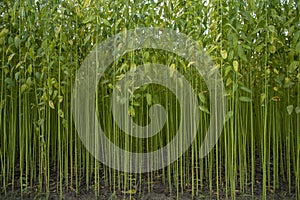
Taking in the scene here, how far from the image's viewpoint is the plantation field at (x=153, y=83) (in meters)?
1.34

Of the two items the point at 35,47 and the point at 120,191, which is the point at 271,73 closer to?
the point at 120,191

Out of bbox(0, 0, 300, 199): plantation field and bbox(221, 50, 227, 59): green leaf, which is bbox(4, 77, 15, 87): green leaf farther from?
bbox(221, 50, 227, 59): green leaf

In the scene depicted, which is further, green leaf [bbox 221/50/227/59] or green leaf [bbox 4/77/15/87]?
green leaf [bbox 4/77/15/87]

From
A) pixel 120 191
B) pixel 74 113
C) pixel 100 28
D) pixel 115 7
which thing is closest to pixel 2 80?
pixel 74 113

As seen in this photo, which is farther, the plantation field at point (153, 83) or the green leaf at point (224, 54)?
the plantation field at point (153, 83)

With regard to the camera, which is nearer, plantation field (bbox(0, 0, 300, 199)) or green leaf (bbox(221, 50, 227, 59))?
green leaf (bbox(221, 50, 227, 59))

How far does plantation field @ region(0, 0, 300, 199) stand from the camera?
134cm

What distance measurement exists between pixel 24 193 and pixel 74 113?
45 centimetres

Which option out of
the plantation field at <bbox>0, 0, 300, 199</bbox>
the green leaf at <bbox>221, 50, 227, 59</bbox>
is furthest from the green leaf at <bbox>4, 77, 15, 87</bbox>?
the green leaf at <bbox>221, 50, 227, 59</bbox>

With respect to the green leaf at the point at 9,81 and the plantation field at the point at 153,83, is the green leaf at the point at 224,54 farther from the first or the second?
the green leaf at the point at 9,81

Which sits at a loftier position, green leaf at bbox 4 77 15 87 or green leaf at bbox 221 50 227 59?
green leaf at bbox 221 50 227 59

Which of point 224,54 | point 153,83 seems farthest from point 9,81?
point 224,54

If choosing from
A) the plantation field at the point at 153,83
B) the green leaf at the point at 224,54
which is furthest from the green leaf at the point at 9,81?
the green leaf at the point at 224,54

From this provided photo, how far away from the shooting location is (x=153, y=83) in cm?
151
